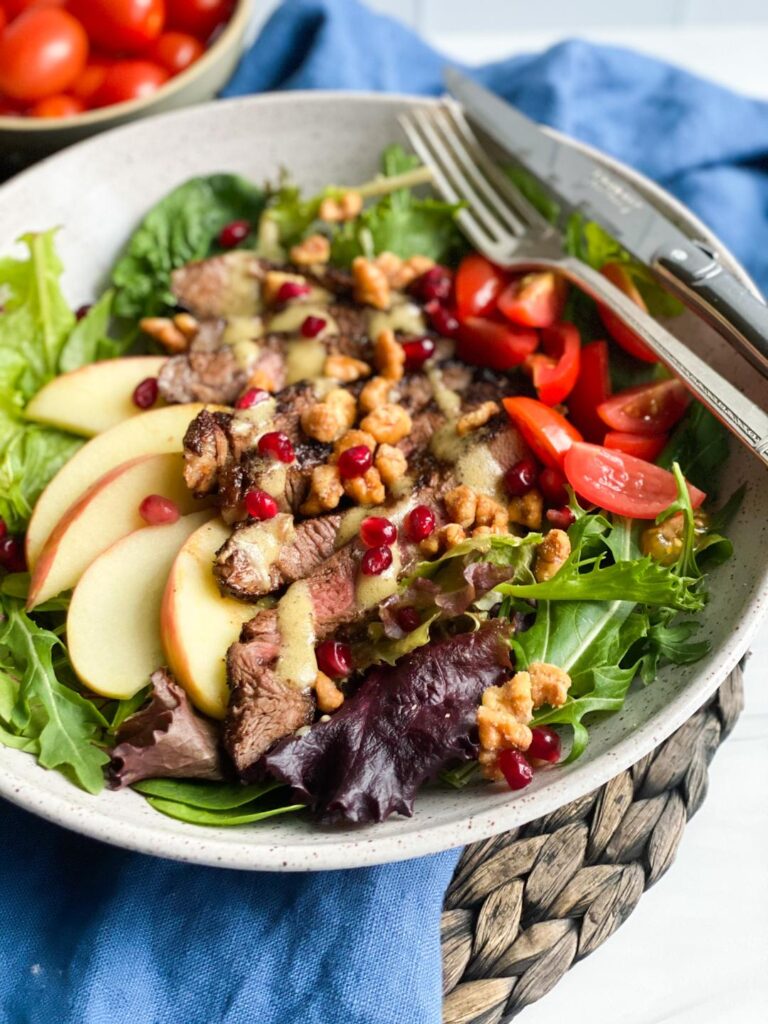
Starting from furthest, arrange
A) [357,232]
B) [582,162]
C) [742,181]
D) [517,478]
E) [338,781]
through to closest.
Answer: [742,181], [357,232], [582,162], [517,478], [338,781]

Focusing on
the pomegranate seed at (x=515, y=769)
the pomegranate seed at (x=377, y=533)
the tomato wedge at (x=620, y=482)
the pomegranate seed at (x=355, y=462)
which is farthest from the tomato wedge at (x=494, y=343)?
the pomegranate seed at (x=515, y=769)

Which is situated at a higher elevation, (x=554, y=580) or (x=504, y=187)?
(x=504, y=187)

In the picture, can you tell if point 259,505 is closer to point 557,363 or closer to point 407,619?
point 407,619

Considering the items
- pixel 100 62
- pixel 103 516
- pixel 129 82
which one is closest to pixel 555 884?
pixel 103 516

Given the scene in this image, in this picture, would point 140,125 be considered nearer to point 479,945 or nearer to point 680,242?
point 680,242

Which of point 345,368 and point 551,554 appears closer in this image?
point 551,554

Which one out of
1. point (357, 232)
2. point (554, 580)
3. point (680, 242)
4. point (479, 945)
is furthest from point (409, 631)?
point (357, 232)

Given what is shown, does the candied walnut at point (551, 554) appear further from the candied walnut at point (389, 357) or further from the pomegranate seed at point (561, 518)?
the candied walnut at point (389, 357)
